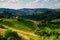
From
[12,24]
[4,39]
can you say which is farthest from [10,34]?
[12,24]

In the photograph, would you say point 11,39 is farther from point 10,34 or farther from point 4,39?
point 10,34

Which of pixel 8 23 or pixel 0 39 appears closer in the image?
pixel 0 39

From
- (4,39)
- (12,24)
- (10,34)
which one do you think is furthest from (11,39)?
(12,24)

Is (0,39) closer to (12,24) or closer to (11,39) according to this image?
(11,39)

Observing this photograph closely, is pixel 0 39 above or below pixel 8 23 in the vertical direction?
above

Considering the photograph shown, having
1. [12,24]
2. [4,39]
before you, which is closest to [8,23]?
[12,24]

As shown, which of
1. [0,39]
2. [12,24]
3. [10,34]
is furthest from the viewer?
[12,24]

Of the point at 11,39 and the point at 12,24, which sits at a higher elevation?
the point at 11,39

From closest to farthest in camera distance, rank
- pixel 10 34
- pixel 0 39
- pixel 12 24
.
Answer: pixel 0 39, pixel 10 34, pixel 12 24

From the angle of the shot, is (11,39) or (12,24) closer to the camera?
(11,39)
